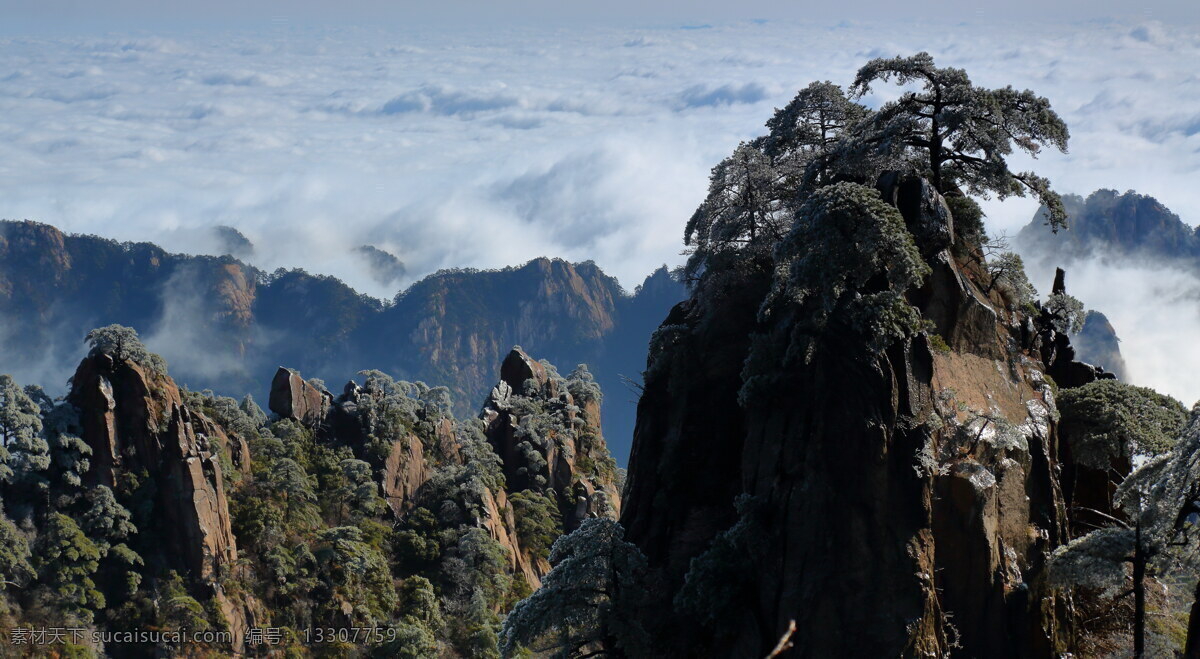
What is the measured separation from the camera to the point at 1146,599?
3384 cm

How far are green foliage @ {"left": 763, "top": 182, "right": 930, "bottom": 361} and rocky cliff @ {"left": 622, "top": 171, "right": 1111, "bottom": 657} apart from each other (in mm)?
602

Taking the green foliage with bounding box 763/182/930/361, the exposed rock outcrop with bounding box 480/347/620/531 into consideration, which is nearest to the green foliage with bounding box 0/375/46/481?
the exposed rock outcrop with bounding box 480/347/620/531

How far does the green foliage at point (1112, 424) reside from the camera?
34.3 meters

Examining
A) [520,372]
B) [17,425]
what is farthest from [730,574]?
[520,372]

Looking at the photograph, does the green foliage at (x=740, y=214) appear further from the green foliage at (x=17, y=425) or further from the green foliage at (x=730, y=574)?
the green foliage at (x=17, y=425)

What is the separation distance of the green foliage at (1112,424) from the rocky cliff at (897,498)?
5.85ft

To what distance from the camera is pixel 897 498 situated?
28562mm

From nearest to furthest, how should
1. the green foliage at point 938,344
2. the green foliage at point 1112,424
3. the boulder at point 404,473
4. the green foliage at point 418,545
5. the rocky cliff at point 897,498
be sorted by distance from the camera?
the rocky cliff at point 897,498, the green foliage at point 938,344, the green foliage at point 1112,424, the green foliage at point 418,545, the boulder at point 404,473

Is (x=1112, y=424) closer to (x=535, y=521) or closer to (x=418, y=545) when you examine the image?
(x=418, y=545)

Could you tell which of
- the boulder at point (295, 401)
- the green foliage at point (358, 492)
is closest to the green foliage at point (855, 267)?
the green foliage at point (358, 492)

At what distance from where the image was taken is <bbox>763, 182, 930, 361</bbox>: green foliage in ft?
98.1

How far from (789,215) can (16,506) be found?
169ft

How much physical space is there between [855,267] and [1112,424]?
11501mm

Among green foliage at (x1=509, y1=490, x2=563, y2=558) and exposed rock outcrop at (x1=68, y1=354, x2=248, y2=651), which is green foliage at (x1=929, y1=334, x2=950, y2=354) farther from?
green foliage at (x1=509, y1=490, x2=563, y2=558)
